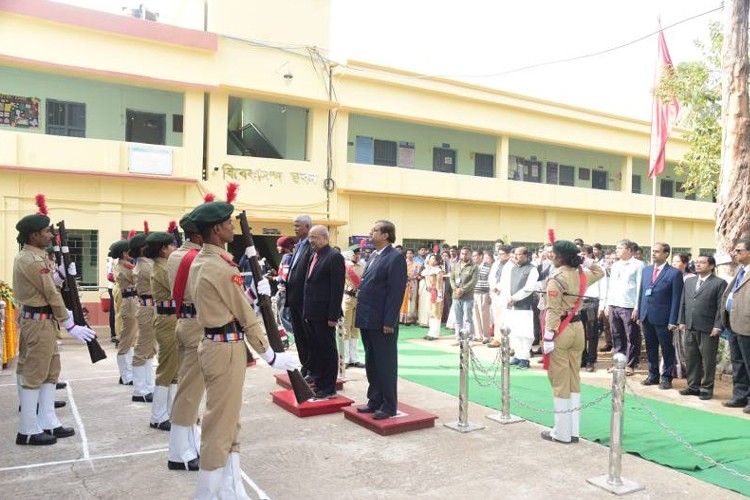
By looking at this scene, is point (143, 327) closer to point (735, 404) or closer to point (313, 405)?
point (313, 405)

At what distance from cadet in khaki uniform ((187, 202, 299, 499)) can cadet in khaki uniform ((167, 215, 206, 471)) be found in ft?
2.14

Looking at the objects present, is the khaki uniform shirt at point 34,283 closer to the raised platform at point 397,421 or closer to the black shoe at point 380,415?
the raised platform at point 397,421

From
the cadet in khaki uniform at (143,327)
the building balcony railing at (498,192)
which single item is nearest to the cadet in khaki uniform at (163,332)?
the cadet in khaki uniform at (143,327)

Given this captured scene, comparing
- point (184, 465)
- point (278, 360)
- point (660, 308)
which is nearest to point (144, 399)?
point (184, 465)

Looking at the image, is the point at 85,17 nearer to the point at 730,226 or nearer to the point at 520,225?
the point at 730,226

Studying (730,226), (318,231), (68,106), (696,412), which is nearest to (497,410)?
(696,412)

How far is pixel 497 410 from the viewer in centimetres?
694

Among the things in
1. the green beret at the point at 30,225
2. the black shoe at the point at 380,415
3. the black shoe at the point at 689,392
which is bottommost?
the black shoe at the point at 689,392

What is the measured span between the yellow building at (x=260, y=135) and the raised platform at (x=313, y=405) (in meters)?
10.1

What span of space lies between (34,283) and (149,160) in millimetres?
10651

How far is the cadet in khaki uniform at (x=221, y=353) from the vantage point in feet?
12.9

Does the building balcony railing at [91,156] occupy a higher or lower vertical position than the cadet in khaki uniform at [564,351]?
higher

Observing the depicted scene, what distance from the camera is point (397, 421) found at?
235 inches

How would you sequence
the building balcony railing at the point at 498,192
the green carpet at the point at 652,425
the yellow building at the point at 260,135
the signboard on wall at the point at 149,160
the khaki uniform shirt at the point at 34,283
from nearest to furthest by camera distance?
the green carpet at the point at 652,425 < the khaki uniform shirt at the point at 34,283 < the yellow building at the point at 260,135 < the signboard on wall at the point at 149,160 < the building balcony railing at the point at 498,192
